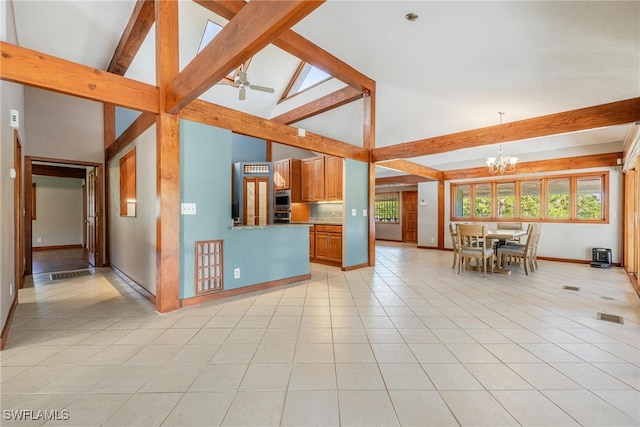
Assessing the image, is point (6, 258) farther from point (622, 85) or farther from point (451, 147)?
point (622, 85)

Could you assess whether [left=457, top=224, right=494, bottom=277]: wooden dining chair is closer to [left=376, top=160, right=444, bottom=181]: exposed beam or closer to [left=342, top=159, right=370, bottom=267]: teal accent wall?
[left=342, top=159, right=370, bottom=267]: teal accent wall

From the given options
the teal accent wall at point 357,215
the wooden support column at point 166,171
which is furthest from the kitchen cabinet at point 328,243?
the wooden support column at point 166,171

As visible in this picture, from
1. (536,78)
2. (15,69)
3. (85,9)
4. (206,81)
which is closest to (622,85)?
(536,78)

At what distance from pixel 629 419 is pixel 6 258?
4793mm

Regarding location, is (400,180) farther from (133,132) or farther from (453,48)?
(133,132)

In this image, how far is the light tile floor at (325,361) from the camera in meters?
1.48

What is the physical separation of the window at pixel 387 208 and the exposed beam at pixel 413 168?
2.64m

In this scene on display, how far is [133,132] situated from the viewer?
3852mm

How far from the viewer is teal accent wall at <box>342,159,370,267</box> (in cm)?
523

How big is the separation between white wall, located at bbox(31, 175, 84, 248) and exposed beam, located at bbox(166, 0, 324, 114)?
8.34 m

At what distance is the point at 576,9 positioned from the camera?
2717 millimetres

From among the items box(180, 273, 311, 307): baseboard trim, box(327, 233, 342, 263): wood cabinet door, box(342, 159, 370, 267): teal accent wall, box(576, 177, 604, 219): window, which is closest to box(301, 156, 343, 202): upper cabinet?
box(342, 159, 370, 267): teal accent wall

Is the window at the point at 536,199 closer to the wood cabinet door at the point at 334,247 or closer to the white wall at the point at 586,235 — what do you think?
the white wall at the point at 586,235

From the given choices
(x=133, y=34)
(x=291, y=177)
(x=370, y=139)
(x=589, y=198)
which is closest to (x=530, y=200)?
(x=589, y=198)
